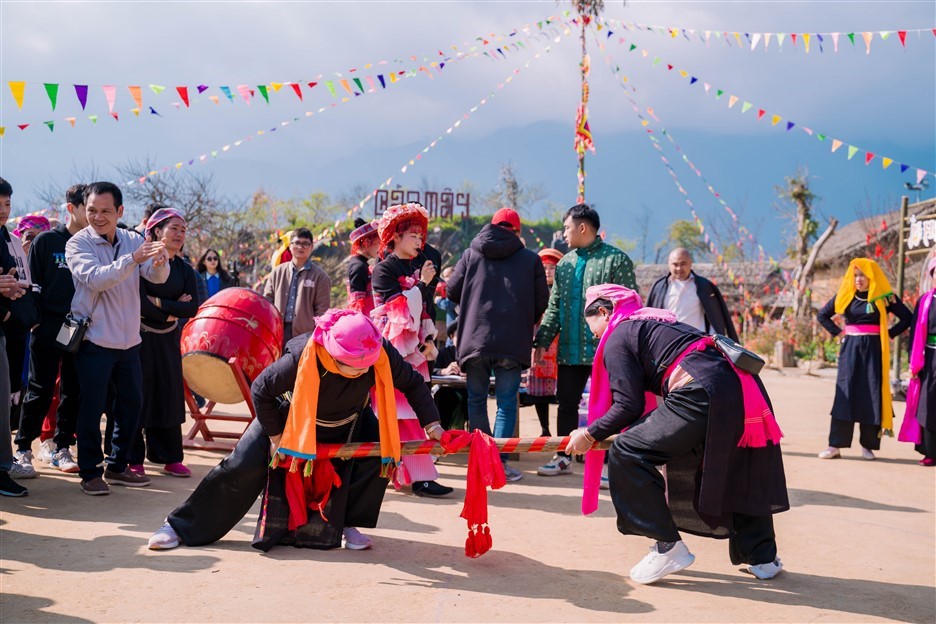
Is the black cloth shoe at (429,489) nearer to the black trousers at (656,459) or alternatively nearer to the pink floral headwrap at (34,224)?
the black trousers at (656,459)

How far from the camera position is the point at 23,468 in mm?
5562

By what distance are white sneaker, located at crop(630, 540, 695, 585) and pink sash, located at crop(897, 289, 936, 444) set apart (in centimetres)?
420

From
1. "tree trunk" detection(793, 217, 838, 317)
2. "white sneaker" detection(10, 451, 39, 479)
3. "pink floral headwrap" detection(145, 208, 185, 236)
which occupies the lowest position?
"white sneaker" detection(10, 451, 39, 479)

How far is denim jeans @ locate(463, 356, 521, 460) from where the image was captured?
5895 millimetres

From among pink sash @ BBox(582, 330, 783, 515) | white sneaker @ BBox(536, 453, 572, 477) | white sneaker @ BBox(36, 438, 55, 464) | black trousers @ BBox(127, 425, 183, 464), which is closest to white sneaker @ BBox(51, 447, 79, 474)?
white sneaker @ BBox(36, 438, 55, 464)

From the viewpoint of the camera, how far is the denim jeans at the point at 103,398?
5082 millimetres

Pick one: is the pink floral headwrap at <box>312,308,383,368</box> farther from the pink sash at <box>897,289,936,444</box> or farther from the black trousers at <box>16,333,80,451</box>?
the pink sash at <box>897,289,936,444</box>

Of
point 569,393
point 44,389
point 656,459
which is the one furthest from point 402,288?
point 44,389

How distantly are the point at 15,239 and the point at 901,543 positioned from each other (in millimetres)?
5427

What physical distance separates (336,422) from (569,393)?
2465mm

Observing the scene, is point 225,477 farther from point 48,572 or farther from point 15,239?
point 15,239

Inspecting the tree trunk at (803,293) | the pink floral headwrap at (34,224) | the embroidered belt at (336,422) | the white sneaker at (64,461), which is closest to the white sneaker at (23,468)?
the white sneaker at (64,461)

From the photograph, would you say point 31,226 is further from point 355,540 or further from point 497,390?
point 355,540

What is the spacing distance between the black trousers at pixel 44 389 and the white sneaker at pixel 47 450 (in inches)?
8.4
